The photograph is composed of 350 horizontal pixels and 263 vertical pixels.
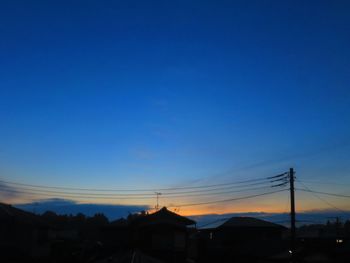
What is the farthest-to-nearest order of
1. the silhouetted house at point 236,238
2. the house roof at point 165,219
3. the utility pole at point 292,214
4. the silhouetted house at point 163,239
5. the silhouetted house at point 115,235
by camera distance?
the silhouetted house at point 115,235 < the silhouetted house at point 236,238 < the house roof at point 165,219 < the silhouetted house at point 163,239 < the utility pole at point 292,214

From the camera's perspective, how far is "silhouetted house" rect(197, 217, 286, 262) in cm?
6462

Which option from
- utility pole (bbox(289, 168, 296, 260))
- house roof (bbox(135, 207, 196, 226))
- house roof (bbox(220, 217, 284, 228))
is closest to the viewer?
utility pole (bbox(289, 168, 296, 260))

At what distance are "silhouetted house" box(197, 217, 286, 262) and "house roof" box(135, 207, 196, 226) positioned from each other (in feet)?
24.8

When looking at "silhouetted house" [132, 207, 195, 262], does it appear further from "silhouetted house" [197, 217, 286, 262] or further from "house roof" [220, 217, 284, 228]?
"house roof" [220, 217, 284, 228]

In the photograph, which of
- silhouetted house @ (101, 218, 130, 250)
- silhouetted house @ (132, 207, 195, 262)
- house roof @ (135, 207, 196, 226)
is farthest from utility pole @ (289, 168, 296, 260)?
silhouetted house @ (101, 218, 130, 250)

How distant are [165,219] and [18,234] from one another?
18391 mm

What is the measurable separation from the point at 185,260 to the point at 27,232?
1881 cm

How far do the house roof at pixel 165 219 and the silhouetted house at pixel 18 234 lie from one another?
13.6 m

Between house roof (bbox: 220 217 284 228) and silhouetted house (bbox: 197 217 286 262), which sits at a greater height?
house roof (bbox: 220 217 284 228)

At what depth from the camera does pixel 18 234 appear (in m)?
53.9

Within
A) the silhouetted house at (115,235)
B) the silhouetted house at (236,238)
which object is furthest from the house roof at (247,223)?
the silhouetted house at (115,235)

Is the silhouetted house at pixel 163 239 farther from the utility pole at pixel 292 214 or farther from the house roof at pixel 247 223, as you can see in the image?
the utility pole at pixel 292 214

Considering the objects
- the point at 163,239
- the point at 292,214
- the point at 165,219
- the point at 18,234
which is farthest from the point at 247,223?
the point at 18,234

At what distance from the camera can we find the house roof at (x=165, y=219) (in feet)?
197
